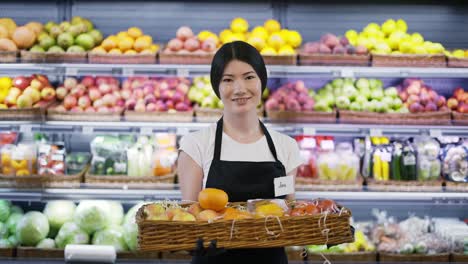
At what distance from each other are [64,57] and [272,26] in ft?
4.79

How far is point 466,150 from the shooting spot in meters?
4.92

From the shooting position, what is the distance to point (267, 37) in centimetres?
492

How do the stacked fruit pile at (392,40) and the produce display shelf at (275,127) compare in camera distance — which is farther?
the stacked fruit pile at (392,40)

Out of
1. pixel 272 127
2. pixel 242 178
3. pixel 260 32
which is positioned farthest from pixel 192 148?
pixel 260 32

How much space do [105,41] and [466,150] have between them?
264cm

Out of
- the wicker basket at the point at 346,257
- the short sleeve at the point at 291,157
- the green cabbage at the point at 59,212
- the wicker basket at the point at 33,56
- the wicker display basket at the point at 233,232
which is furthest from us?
the green cabbage at the point at 59,212

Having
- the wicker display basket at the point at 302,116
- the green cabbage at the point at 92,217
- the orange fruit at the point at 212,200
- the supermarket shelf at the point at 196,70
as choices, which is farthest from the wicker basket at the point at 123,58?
the orange fruit at the point at 212,200

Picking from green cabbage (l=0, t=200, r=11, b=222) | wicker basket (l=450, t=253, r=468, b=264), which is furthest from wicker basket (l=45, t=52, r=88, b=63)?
wicker basket (l=450, t=253, r=468, b=264)

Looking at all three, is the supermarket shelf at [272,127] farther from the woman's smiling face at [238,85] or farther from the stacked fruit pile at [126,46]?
the woman's smiling face at [238,85]

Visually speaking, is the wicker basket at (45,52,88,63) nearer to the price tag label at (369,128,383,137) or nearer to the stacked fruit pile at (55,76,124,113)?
the stacked fruit pile at (55,76,124,113)

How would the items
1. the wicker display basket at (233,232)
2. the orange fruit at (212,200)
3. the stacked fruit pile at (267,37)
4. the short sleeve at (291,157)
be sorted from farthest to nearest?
the stacked fruit pile at (267,37) < the short sleeve at (291,157) < the orange fruit at (212,200) < the wicker display basket at (233,232)

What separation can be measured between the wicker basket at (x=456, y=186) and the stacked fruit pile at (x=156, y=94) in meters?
1.84

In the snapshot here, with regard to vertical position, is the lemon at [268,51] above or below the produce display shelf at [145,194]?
above

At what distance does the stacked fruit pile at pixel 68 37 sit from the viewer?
191 inches
